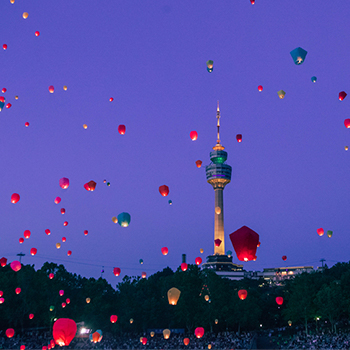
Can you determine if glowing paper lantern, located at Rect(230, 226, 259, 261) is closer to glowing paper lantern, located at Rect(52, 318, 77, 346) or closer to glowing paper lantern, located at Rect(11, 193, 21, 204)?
glowing paper lantern, located at Rect(52, 318, 77, 346)

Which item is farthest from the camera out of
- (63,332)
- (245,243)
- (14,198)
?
(14,198)

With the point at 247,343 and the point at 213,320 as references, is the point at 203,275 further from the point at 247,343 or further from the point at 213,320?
the point at 247,343

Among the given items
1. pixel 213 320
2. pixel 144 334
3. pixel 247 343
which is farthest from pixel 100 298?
pixel 247 343

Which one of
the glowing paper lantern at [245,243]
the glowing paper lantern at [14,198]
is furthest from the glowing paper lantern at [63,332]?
the glowing paper lantern at [14,198]

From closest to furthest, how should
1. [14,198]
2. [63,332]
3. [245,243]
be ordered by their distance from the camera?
[245,243] → [63,332] → [14,198]

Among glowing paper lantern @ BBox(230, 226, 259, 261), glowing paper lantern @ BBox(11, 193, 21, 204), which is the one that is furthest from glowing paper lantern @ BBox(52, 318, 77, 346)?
glowing paper lantern @ BBox(11, 193, 21, 204)

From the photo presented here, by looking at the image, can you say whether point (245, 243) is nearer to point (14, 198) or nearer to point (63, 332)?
point (63, 332)

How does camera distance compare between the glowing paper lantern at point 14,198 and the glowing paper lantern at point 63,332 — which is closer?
the glowing paper lantern at point 63,332

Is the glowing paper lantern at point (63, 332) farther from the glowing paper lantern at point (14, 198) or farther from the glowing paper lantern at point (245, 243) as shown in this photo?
the glowing paper lantern at point (14, 198)

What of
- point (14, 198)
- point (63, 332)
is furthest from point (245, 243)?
point (14, 198)
